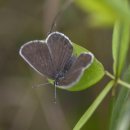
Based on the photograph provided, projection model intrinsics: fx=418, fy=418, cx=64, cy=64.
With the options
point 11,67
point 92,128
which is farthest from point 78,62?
point 11,67

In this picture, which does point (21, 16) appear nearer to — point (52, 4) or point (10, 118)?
point (52, 4)

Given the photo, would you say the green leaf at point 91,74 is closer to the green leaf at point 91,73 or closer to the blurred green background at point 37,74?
the green leaf at point 91,73

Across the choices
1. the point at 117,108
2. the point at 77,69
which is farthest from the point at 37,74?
the point at 77,69

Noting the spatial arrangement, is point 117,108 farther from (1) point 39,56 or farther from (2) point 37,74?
(2) point 37,74

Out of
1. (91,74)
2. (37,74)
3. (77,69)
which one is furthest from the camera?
(37,74)

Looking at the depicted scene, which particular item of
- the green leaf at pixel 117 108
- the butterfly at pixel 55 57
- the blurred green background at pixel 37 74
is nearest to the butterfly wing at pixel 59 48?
the butterfly at pixel 55 57

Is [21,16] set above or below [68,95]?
above
